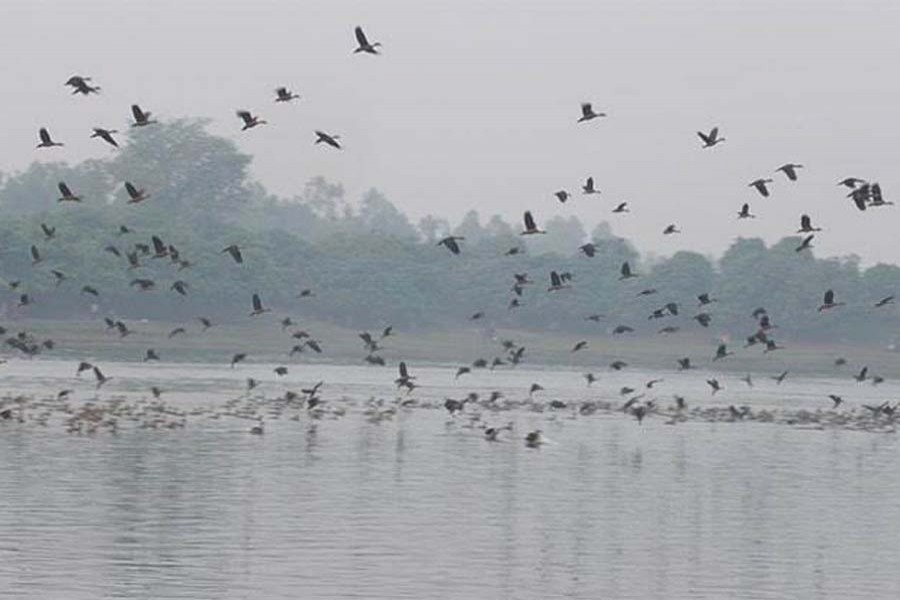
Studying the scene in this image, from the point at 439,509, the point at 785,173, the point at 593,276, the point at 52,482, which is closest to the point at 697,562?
the point at 439,509

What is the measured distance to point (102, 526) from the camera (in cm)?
3856

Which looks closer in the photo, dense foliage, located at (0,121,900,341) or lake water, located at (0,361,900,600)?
lake water, located at (0,361,900,600)

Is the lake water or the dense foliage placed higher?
the dense foliage

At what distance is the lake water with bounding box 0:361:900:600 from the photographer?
111ft

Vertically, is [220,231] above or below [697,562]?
above

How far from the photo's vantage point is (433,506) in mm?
44062

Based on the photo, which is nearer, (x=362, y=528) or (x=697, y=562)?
(x=697, y=562)

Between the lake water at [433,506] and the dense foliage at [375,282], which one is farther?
the dense foliage at [375,282]

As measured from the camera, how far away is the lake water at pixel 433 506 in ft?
111

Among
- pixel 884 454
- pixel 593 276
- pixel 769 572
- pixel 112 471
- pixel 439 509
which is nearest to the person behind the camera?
pixel 769 572

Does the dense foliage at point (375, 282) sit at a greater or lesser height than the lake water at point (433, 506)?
greater

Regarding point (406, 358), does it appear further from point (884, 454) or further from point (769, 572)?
point (769, 572)

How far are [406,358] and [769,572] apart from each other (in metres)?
117

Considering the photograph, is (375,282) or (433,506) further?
(375,282)
